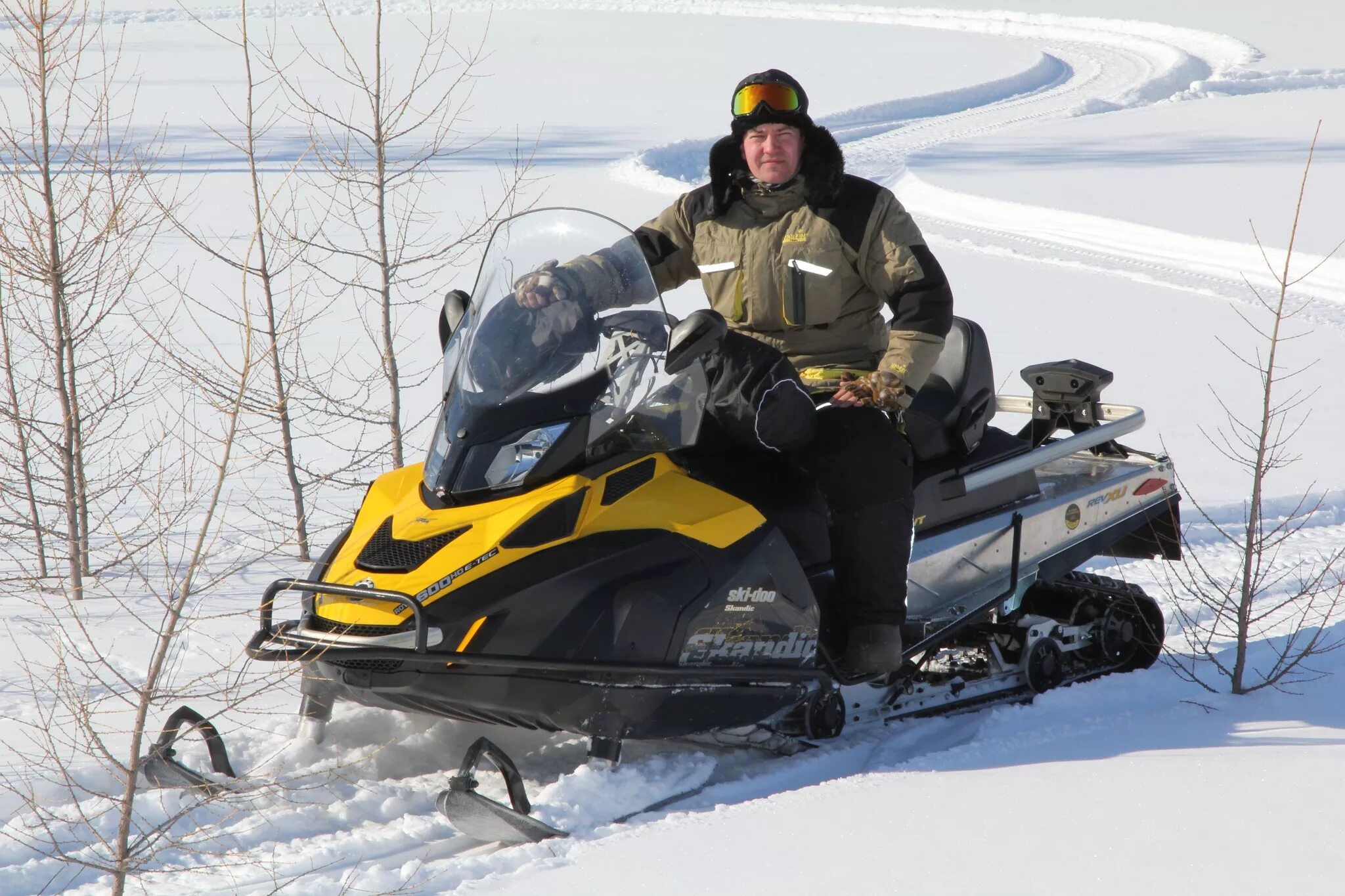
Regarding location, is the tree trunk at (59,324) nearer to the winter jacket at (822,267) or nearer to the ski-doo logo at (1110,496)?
the winter jacket at (822,267)

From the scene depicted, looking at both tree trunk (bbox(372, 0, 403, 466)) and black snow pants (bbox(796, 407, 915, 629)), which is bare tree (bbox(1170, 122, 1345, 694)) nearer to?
black snow pants (bbox(796, 407, 915, 629))

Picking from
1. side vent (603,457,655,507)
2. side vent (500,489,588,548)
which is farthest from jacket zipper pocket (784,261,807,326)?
side vent (500,489,588,548)

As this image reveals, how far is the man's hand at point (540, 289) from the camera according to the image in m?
3.22

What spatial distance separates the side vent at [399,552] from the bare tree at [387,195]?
1.97m

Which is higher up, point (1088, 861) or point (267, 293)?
point (267, 293)

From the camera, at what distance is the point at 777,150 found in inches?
142

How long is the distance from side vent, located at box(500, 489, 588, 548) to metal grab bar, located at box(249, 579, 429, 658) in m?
0.25

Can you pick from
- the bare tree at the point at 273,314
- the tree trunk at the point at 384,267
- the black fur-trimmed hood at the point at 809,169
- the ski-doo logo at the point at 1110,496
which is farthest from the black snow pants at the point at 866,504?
the tree trunk at the point at 384,267

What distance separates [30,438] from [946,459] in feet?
12.9

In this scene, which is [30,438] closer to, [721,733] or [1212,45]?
[721,733]

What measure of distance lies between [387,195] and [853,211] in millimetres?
10817

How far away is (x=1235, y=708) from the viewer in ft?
12.6

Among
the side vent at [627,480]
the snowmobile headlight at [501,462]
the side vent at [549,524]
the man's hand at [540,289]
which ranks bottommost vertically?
the side vent at [549,524]

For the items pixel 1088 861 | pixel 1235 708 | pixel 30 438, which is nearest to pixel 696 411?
pixel 1088 861
